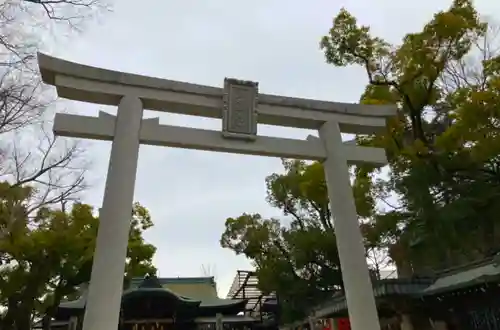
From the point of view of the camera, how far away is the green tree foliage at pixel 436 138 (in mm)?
8195

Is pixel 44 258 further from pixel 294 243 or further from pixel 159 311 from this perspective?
pixel 294 243

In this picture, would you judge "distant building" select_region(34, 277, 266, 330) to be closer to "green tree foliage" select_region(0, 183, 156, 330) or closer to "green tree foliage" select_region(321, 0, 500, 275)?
"green tree foliage" select_region(0, 183, 156, 330)

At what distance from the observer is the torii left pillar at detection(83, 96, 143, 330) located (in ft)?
16.1

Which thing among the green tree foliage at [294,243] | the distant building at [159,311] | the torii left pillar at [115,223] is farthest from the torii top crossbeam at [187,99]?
the distant building at [159,311]

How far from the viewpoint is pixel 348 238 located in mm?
6168

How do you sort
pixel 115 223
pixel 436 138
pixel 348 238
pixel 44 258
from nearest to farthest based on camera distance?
pixel 115 223
pixel 348 238
pixel 436 138
pixel 44 258

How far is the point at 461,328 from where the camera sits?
781 centimetres

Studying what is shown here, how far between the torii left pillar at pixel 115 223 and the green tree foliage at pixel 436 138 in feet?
16.8

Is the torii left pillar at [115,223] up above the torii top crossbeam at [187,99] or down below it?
below

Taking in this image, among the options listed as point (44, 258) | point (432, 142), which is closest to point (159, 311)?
point (44, 258)

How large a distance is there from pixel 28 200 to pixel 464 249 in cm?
974

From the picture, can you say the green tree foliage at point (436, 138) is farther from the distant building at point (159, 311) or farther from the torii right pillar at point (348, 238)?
the distant building at point (159, 311)

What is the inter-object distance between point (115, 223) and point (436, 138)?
6.52m

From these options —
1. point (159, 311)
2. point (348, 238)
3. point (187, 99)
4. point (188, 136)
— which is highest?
point (187, 99)
